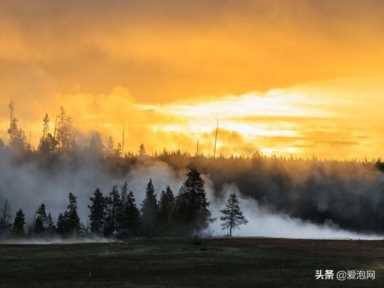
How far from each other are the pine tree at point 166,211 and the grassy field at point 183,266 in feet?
213

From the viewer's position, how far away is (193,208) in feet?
591

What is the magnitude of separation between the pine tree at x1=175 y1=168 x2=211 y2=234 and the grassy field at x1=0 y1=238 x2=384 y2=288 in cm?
5939

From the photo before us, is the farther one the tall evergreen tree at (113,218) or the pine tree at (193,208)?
the tall evergreen tree at (113,218)

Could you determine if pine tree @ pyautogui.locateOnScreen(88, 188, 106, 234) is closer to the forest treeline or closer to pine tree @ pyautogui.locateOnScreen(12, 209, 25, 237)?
the forest treeline

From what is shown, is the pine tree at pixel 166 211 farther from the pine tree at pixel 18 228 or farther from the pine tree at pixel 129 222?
the pine tree at pixel 18 228

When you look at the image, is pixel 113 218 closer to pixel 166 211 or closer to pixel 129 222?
pixel 129 222

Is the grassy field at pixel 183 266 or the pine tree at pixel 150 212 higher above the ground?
the pine tree at pixel 150 212

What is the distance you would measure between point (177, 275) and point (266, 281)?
37.5ft

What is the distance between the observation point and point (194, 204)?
18050 centimetres

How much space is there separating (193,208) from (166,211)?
1242cm

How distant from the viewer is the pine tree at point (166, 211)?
185625 mm

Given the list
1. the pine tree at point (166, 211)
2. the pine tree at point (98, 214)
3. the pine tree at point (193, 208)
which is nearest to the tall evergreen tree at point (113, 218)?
the pine tree at point (98, 214)

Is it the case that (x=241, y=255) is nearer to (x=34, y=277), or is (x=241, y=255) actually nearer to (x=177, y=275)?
(x=177, y=275)

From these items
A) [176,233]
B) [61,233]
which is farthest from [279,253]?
[61,233]
